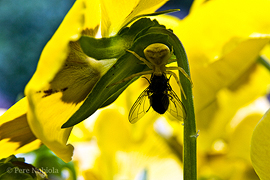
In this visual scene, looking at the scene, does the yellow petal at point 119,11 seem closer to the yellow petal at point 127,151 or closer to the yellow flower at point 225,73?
the yellow flower at point 225,73

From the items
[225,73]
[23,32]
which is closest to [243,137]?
[225,73]

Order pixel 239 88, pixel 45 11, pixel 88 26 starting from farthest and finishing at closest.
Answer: pixel 45 11
pixel 239 88
pixel 88 26

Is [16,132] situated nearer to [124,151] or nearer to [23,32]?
[124,151]

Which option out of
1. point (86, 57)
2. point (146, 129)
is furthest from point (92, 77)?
point (146, 129)

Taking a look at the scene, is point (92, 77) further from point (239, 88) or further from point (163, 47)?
point (239, 88)

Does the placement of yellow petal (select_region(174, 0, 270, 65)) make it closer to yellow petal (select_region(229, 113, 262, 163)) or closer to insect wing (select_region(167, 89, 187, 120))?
insect wing (select_region(167, 89, 187, 120))

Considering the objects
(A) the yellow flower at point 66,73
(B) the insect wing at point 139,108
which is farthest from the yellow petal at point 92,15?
(B) the insect wing at point 139,108
